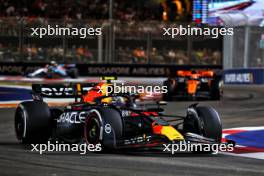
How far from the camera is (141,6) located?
4047cm

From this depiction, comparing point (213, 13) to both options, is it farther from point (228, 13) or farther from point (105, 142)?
point (105, 142)

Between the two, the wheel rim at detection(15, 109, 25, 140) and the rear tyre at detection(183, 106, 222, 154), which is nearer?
the rear tyre at detection(183, 106, 222, 154)

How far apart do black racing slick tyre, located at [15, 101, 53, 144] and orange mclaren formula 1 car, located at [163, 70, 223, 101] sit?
34.1ft

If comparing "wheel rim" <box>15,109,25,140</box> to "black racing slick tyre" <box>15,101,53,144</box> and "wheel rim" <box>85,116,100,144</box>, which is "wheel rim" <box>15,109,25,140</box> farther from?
"wheel rim" <box>85,116,100,144</box>

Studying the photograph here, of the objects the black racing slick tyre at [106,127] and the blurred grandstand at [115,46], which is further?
the blurred grandstand at [115,46]

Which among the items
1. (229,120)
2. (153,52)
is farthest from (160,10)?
(229,120)

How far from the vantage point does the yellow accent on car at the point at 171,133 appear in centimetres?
896

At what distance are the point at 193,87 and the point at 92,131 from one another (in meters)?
11.5

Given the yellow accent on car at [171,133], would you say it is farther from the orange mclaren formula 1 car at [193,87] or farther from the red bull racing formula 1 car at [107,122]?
the orange mclaren formula 1 car at [193,87]

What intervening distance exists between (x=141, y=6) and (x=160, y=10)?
180 centimetres

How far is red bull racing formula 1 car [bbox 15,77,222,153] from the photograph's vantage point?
912cm

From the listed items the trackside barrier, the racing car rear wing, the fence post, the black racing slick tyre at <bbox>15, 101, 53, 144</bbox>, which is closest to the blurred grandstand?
the trackside barrier

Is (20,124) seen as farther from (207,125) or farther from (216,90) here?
(216,90)

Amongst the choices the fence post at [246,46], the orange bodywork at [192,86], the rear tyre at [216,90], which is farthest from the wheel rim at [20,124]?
the fence post at [246,46]
